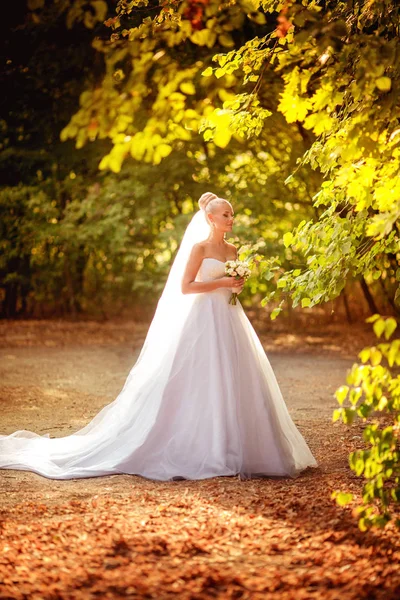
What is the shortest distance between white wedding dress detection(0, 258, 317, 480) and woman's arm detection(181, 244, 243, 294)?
0.27 ft

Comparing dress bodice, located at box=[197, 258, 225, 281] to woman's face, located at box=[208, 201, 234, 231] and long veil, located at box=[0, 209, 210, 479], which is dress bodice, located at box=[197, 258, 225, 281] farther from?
woman's face, located at box=[208, 201, 234, 231]

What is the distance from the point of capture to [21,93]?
68.9 feet

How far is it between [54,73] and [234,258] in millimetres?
13847

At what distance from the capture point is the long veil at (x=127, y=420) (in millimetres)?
6680

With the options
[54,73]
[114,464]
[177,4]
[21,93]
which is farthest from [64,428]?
[21,93]

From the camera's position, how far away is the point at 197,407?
21.8 ft

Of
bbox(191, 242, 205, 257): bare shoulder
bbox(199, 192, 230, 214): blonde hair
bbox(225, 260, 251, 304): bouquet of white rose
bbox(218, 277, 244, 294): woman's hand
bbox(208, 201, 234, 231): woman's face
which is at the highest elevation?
bbox(199, 192, 230, 214): blonde hair

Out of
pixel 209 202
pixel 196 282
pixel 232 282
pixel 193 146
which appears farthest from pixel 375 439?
pixel 193 146

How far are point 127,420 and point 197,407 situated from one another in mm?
692

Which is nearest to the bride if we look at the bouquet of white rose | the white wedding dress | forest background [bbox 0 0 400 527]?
the white wedding dress

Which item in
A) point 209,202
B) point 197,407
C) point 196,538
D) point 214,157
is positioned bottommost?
point 196,538

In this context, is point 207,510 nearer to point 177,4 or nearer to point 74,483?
point 74,483

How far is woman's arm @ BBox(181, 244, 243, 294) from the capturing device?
6840mm

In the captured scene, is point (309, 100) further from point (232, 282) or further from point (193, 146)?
point (193, 146)
